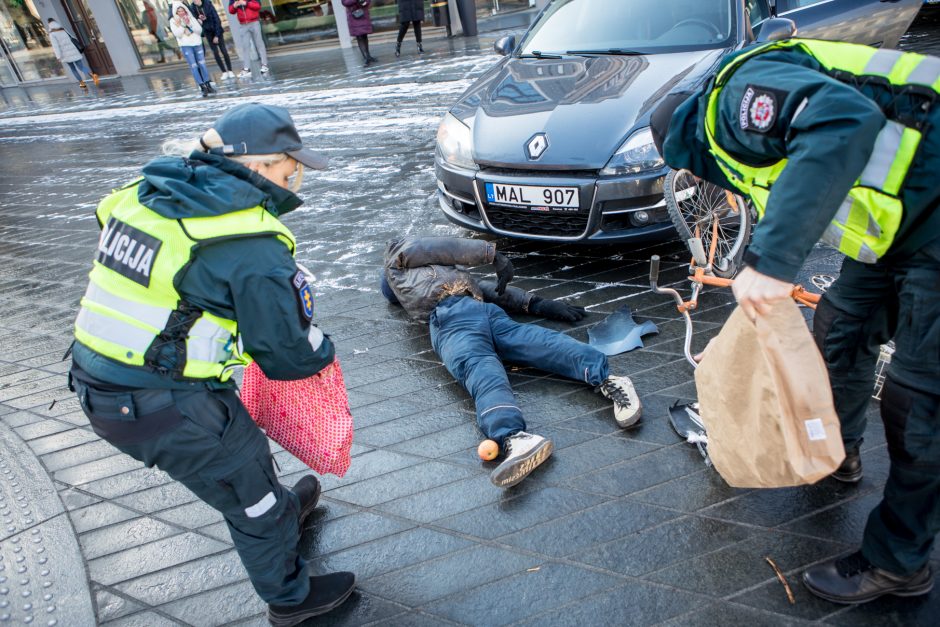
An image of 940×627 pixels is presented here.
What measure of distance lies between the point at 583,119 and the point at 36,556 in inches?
143

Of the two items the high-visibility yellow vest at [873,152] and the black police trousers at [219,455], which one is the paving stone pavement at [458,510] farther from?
the high-visibility yellow vest at [873,152]

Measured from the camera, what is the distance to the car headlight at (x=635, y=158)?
3703 mm

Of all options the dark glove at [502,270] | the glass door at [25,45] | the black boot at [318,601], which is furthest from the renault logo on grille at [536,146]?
the glass door at [25,45]

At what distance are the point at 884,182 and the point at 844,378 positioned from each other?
82cm

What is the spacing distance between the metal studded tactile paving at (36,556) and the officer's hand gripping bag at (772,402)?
2.41m

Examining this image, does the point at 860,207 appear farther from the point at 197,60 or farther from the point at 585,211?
the point at 197,60

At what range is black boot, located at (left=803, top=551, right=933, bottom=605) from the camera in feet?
6.26

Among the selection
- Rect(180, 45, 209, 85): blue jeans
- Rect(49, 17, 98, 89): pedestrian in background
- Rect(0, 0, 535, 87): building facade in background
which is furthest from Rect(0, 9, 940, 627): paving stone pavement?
Rect(49, 17, 98, 89): pedestrian in background

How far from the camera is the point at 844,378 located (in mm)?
2119

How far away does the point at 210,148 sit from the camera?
186 cm

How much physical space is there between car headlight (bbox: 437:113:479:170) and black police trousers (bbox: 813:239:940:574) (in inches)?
107

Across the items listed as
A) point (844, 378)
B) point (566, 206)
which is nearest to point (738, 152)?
point (844, 378)

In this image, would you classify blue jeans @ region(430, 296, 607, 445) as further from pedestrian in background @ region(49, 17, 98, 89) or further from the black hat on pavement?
pedestrian in background @ region(49, 17, 98, 89)

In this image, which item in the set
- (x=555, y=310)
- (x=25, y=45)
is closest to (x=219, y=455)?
(x=555, y=310)
